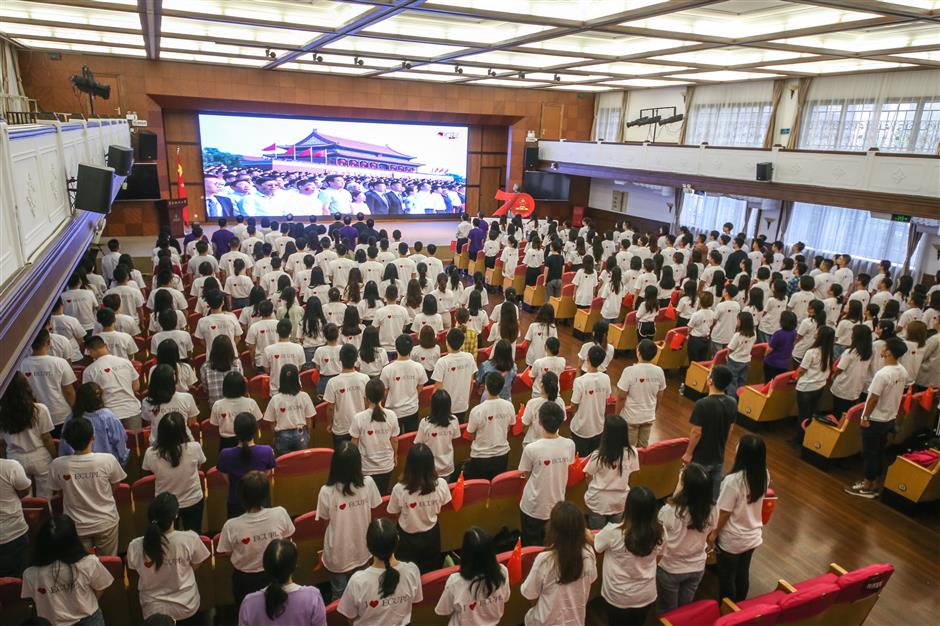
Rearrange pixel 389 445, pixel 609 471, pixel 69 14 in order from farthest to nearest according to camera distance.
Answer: pixel 69 14
pixel 389 445
pixel 609 471

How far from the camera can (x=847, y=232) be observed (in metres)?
12.1

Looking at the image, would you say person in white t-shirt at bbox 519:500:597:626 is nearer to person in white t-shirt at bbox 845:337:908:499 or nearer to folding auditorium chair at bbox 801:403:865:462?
person in white t-shirt at bbox 845:337:908:499

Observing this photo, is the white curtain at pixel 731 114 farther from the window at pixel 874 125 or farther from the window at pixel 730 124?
the window at pixel 874 125

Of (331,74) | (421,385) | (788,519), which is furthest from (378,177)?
(788,519)

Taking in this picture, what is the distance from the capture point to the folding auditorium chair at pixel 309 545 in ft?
12.1

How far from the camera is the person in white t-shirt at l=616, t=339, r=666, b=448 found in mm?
5094

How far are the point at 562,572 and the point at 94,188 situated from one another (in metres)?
4.96

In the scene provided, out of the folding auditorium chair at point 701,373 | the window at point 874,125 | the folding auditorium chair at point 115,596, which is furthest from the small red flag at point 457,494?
the window at point 874,125

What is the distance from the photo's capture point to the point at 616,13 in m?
7.30

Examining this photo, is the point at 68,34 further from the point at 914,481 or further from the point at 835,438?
the point at 914,481

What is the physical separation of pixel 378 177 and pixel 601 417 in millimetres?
14681

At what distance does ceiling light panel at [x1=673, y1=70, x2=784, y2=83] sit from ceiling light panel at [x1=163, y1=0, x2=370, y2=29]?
7734 mm

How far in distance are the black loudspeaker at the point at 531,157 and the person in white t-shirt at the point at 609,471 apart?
15.8 m

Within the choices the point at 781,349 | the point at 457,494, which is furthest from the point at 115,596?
the point at 781,349
